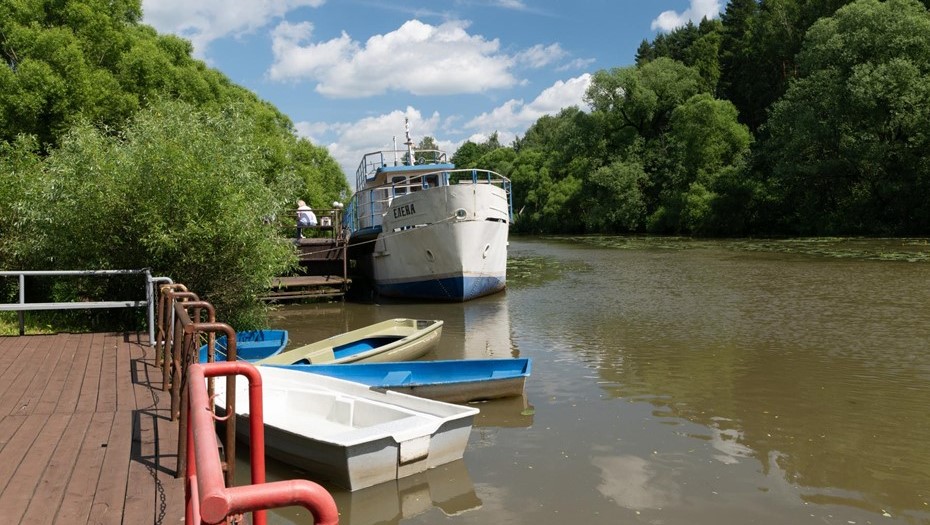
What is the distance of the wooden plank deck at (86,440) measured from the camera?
4.26 metres

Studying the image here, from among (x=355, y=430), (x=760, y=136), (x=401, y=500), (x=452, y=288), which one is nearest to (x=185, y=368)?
(x=355, y=430)

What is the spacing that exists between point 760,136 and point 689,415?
52873 millimetres

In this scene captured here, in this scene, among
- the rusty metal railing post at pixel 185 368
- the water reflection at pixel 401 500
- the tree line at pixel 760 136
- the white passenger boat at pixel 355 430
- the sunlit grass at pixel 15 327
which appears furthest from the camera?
the tree line at pixel 760 136

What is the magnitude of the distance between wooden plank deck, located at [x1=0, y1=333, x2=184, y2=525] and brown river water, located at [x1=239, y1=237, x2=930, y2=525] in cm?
126

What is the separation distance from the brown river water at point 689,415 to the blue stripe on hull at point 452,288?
1.39 metres

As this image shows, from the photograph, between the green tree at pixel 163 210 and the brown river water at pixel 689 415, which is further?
the green tree at pixel 163 210

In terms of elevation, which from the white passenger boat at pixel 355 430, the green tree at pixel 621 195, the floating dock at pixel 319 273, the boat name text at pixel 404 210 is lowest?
the white passenger boat at pixel 355 430

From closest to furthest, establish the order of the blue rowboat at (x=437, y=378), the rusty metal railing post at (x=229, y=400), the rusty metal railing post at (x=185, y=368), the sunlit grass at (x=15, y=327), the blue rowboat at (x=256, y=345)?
the rusty metal railing post at (x=229, y=400), the rusty metal railing post at (x=185, y=368), the blue rowboat at (x=437, y=378), the blue rowboat at (x=256, y=345), the sunlit grass at (x=15, y=327)

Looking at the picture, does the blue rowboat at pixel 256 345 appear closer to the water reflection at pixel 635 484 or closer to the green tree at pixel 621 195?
the water reflection at pixel 635 484

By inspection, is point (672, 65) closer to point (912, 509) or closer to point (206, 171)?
point (206, 171)

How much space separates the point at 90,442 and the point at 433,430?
2649mm

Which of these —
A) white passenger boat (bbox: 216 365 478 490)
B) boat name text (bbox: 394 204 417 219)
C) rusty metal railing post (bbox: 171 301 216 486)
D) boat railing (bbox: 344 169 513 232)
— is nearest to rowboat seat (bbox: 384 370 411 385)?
white passenger boat (bbox: 216 365 478 490)

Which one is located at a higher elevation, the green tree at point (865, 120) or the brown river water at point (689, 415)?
the green tree at point (865, 120)

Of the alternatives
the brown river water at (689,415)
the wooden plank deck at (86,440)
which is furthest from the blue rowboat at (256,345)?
the brown river water at (689,415)
